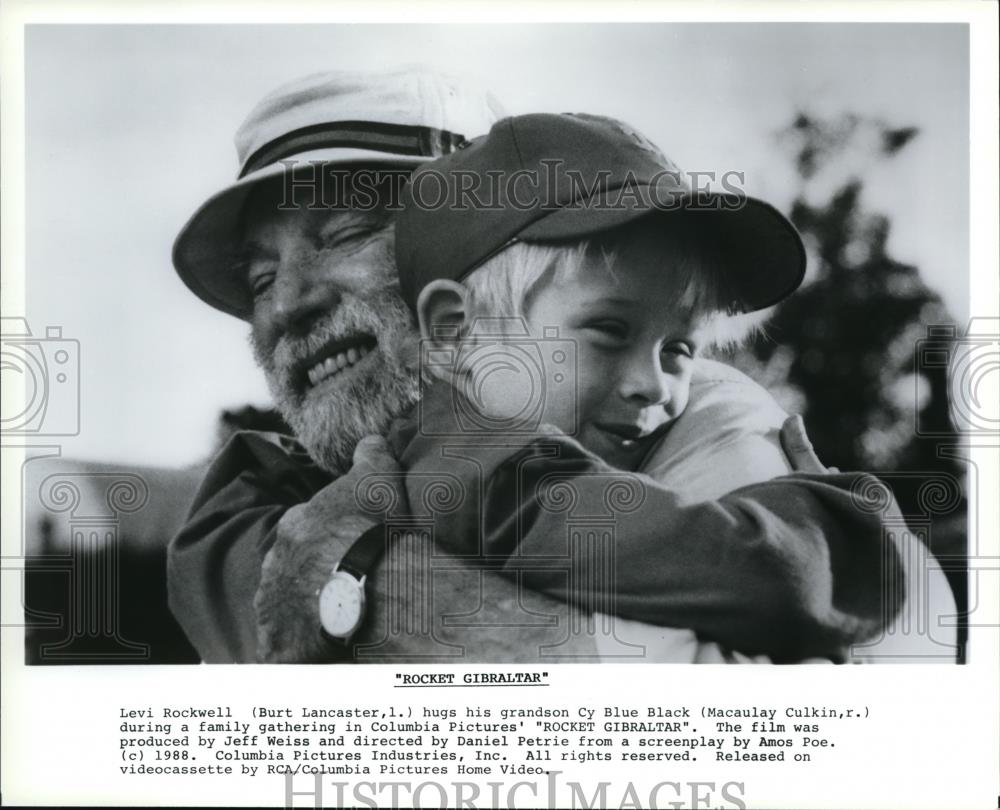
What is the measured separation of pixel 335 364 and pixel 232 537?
682 mm

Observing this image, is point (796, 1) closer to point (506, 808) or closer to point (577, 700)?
point (577, 700)

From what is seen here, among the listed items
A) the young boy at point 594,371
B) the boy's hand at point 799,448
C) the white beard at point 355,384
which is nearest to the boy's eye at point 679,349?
the young boy at point 594,371

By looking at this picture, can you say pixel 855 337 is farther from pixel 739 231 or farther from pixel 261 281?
pixel 261 281

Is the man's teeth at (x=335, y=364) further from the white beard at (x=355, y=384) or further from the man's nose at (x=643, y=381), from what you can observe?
the man's nose at (x=643, y=381)

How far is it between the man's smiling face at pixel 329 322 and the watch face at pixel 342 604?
382mm

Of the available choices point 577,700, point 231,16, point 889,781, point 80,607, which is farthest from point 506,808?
point 231,16

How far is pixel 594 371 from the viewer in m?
3.67

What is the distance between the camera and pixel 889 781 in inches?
145

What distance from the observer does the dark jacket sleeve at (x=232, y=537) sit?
3.71m

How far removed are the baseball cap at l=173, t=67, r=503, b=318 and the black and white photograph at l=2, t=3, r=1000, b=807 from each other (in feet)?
0.05

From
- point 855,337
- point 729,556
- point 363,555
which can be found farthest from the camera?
point 855,337

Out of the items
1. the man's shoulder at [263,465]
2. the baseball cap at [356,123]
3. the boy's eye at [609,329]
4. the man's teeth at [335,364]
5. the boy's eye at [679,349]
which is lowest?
the man's shoulder at [263,465]

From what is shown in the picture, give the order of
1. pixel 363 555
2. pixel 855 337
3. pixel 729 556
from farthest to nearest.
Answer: pixel 855 337
pixel 363 555
pixel 729 556

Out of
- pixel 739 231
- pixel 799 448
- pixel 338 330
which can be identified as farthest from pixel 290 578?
pixel 739 231
